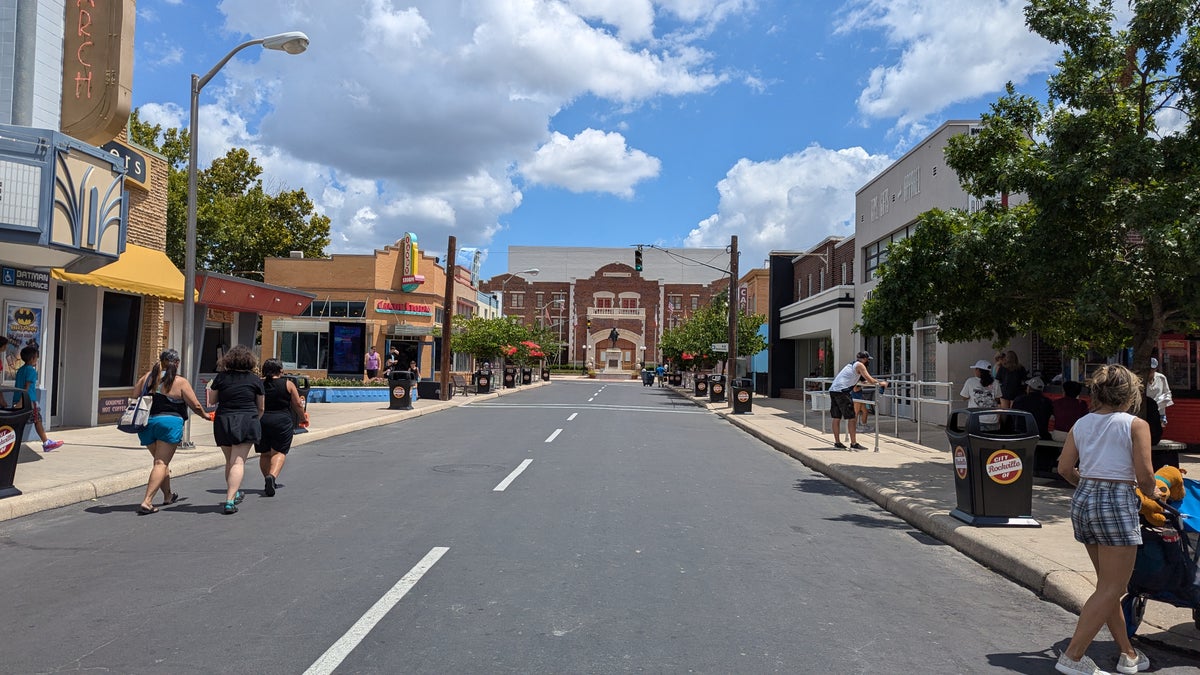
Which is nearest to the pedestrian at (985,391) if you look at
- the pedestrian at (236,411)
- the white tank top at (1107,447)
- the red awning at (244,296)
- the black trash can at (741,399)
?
the white tank top at (1107,447)

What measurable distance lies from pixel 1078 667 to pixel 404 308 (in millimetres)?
43019

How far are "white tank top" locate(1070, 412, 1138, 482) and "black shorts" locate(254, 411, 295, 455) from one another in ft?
25.1

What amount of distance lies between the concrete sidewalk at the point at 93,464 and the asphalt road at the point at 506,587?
11.4 inches

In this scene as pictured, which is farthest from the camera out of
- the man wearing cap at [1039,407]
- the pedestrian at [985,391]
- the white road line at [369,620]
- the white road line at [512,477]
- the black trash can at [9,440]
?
the pedestrian at [985,391]

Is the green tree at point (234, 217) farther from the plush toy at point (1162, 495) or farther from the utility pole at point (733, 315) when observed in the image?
the plush toy at point (1162, 495)

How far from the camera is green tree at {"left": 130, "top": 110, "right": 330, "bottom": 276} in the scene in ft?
128

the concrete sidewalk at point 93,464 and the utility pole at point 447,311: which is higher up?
the utility pole at point 447,311

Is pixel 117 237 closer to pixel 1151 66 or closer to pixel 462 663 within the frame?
pixel 462 663

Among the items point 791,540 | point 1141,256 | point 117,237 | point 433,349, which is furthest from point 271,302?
point 433,349

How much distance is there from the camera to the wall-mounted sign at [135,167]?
1655 cm

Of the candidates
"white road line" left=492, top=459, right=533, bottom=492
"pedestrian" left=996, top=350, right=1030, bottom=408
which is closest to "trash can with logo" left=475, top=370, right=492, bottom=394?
"white road line" left=492, top=459, right=533, bottom=492

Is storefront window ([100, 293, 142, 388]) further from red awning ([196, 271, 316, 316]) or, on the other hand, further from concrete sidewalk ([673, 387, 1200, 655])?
concrete sidewalk ([673, 387, 1200, 655])

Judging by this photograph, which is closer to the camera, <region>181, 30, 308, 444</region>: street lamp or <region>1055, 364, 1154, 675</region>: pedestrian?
<region>1055, 364, 1154, 675</region>: pedestrian

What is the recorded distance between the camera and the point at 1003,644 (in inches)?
196
